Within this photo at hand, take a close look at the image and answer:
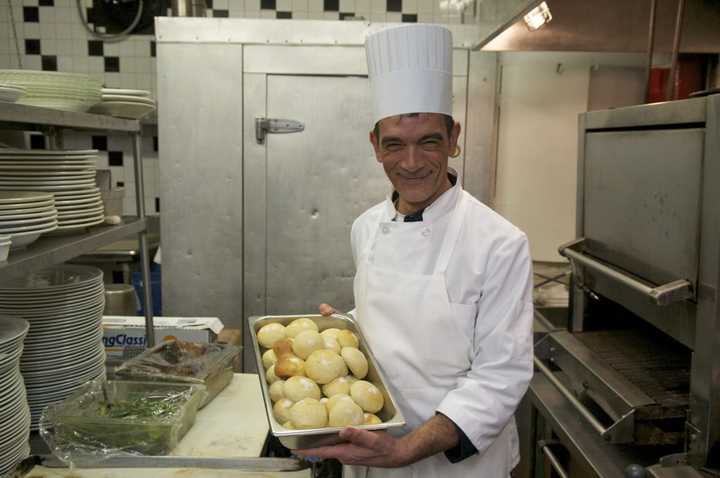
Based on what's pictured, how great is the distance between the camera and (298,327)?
1611 mm

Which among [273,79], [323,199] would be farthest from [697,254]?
[273,79]

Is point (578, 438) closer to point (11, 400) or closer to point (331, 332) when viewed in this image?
point (331, 332)

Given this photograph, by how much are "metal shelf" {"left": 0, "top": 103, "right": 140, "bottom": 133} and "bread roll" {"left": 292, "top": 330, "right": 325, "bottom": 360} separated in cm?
74

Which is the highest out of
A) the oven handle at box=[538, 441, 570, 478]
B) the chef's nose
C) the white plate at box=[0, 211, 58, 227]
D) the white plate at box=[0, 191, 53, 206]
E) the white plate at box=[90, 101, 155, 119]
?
the white plate at box=[90, 101, 155, 119]

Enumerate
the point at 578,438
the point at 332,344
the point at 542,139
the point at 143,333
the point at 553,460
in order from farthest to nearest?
the point at 542,139
the point at 143,333
the point at 553,460
the point at 578,438
the point at 332,344

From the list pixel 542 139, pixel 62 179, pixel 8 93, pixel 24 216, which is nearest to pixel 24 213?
pixel 24 216

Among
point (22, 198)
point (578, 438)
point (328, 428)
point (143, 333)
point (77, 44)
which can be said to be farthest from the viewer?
point (77, 44)

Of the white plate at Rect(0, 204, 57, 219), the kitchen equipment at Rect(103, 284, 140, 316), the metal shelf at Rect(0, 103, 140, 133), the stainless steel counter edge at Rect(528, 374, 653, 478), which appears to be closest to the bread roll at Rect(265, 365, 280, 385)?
the white plate at Rect(0, 204, 57, 219)

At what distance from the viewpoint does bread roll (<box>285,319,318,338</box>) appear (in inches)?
62.9

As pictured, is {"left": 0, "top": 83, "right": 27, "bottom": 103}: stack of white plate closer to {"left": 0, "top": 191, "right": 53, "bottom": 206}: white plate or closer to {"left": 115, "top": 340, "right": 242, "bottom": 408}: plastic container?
{"left": 0, "top": 191, "right": 53, "bottom": 206}: white plate

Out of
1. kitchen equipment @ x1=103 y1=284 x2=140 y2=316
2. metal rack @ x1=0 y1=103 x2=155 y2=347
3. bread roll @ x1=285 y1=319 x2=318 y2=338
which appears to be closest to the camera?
metal rack @ x1=0 y1=103 x2=155 y2=347

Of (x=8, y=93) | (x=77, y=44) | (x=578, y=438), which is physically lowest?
(x=578, y=438)

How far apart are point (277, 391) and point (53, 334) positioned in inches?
29.1

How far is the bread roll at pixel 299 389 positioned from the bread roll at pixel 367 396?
8cm
